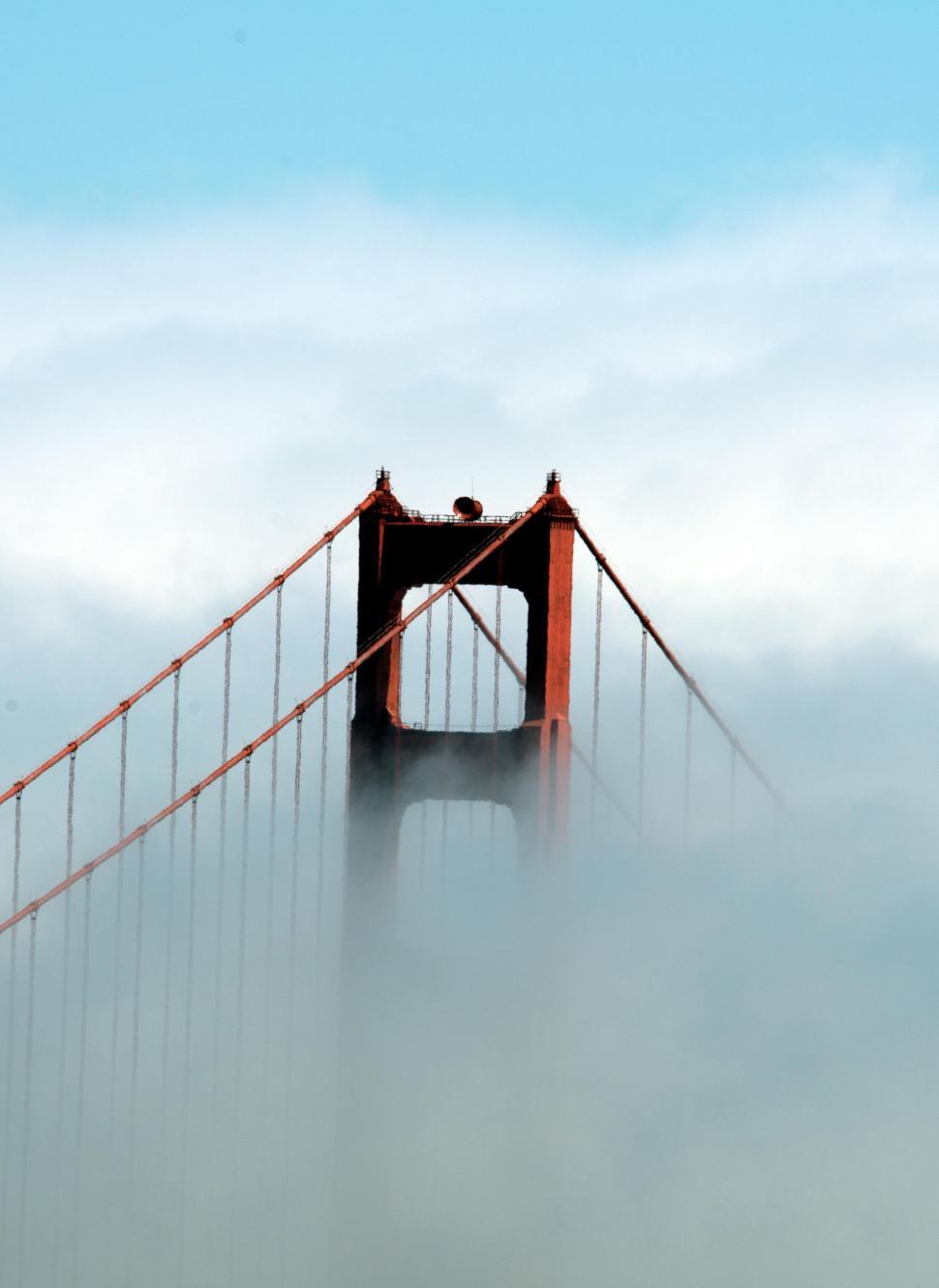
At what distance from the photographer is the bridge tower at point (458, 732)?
169 feet

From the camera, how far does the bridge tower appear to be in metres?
51.7

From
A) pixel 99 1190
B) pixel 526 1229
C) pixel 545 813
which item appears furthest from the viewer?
pixel 99 1190

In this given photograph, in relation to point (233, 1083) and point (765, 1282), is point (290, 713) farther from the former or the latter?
point (765, 1282)

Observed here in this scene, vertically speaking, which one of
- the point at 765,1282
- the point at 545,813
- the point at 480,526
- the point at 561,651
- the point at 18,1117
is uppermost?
the point at 480,526

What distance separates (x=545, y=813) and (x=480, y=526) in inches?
285

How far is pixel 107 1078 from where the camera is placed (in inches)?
2606

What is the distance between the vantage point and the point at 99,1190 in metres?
60.5

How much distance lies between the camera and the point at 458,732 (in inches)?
2099

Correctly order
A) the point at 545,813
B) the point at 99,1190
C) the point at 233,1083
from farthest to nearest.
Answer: the point at 233,1083
the point at 99,1190
the point at 545,813

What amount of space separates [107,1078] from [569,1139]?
15624mm

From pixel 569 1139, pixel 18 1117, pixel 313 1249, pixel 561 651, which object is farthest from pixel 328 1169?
pixel 561 651

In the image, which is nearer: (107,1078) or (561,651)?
(561,651)

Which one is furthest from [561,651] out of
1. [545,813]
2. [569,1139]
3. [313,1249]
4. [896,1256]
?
[896,1256]

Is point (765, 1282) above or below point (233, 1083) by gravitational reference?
below
